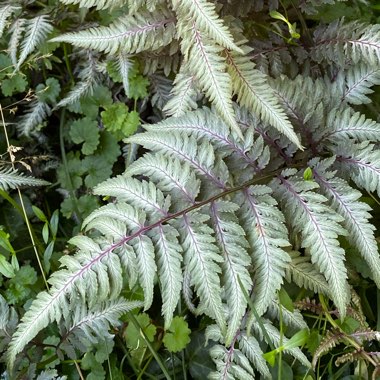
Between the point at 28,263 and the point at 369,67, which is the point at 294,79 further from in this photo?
the point at 28,263

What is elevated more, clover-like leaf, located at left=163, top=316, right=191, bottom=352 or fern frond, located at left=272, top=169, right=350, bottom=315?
fern frond, located at left=272, top=169, right=350, bottom=315

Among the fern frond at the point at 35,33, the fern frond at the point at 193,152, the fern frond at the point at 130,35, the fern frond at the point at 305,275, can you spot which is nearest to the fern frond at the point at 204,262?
the fern frond at the point at 193,152

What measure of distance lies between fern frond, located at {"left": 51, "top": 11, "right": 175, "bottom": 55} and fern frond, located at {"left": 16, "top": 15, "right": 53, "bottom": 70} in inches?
7.1

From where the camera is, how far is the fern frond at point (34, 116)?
1.83m

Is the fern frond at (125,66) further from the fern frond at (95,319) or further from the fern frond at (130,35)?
the fern frond at (95,319)

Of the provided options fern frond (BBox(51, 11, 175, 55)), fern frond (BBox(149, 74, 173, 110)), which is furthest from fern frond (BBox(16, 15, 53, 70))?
fern frond (BBox(149, 74, 173, 110))

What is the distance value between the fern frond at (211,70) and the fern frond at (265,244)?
18cm

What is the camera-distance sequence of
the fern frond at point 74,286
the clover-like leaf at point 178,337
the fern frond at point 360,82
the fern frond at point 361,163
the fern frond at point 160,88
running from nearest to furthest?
1. the fern frond at point 74,286
2. the fern frond at point 361,163
3. the fern frond at point 360,82
4. the clover-like leaf at point 178,337
5. the fern frond at point 160,88

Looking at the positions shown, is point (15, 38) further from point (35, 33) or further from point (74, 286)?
point (74, 286)

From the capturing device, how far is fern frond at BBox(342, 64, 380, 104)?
4.83ft

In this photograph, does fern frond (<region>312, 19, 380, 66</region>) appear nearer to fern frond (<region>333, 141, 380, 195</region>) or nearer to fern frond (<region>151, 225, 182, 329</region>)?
fern frond (<region>333, 141, 380, 195</region>)

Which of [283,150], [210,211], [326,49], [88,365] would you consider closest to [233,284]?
[210,211]

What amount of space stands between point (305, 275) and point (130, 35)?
0.73 m

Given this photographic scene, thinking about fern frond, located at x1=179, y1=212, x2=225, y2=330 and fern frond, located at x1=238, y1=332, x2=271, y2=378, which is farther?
fern frond, located at x1=238, y1=332, x2=271, y2=378
